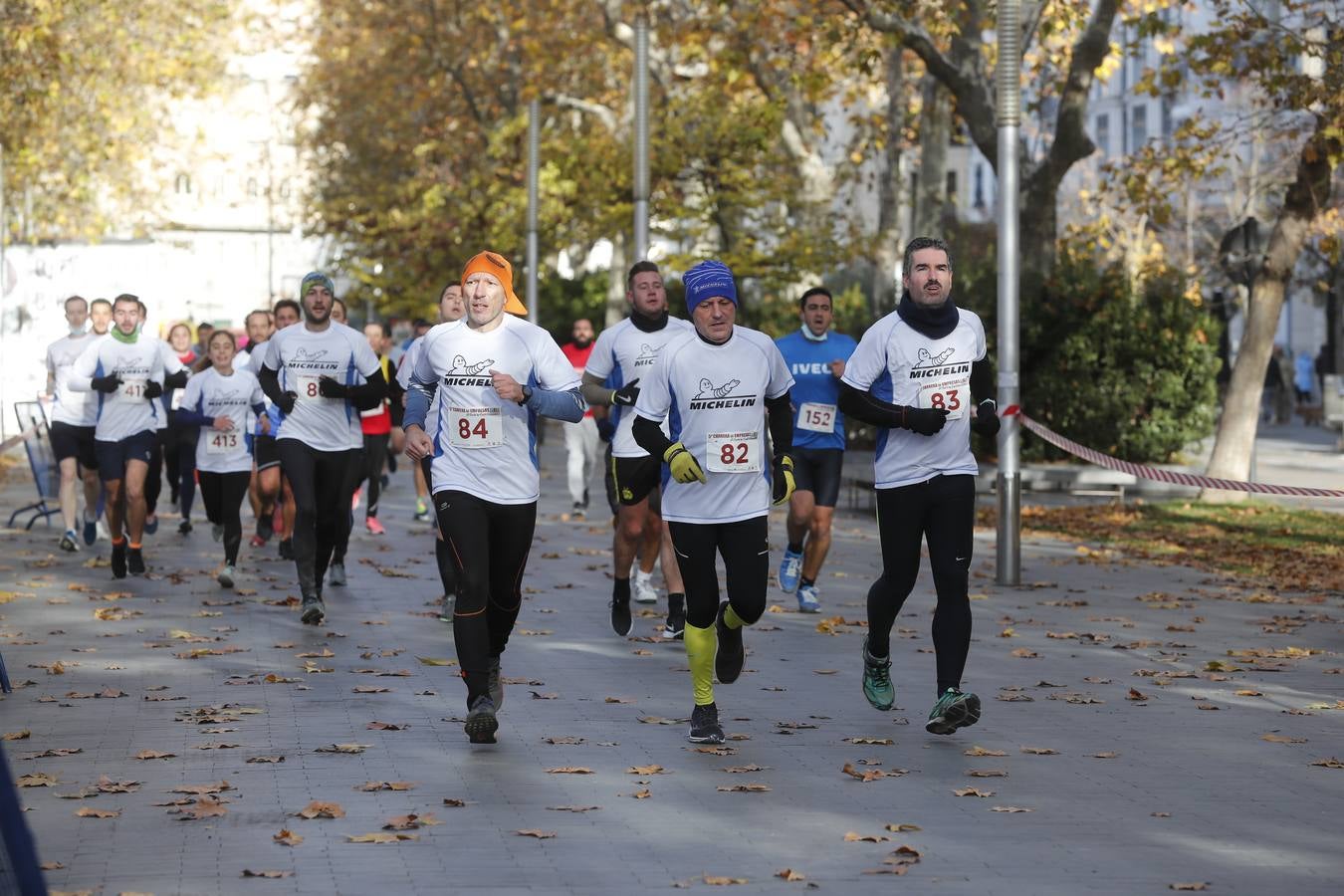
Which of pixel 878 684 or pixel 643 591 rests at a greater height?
pixel 878 684

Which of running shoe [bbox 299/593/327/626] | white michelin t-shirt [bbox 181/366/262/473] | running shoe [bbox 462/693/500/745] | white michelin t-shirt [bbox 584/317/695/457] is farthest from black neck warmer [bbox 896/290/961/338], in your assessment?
white michelin t-shirt [bbox 181/366/262/473]

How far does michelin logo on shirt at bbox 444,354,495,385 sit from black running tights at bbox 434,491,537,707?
455 millimetres

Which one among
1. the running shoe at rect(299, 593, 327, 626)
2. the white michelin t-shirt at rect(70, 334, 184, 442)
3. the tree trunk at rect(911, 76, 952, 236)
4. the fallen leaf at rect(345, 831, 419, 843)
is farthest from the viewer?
the tree trunk at rect(911, 76, 952, 236)

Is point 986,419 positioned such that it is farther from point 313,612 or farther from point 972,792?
point 313,612

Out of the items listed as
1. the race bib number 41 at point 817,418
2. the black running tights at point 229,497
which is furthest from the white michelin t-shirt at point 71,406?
the race bib number 41 at point 817,418

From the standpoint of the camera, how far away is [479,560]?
8.78 metres

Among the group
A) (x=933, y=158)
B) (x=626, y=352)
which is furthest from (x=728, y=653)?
(x=933, y=158)

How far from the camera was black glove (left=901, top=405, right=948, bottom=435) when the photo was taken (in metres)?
8.77

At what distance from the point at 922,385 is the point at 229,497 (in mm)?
7423

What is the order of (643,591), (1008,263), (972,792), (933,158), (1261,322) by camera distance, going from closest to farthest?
(972,792)
(643,591)
(1008,263)
(1261,322)
(933,158)

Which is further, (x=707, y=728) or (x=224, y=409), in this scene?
(x=224, y=409)

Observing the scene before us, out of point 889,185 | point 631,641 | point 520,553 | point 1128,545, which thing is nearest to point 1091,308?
point 1128,545

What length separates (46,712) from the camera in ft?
30.8

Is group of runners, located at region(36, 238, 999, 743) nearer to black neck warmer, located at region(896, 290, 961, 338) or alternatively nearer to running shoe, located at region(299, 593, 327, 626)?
black neck warmer, located at region(896, 290, 961, 338)
